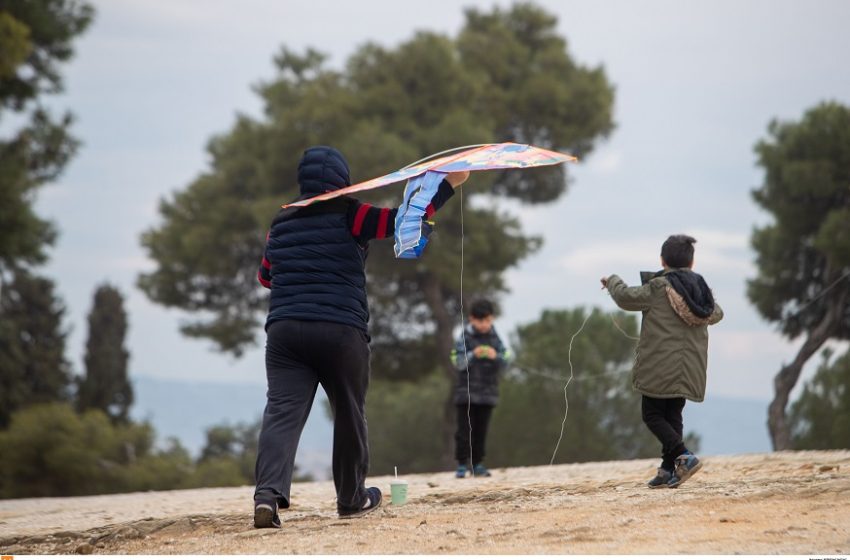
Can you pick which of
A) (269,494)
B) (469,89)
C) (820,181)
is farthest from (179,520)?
(469,89)

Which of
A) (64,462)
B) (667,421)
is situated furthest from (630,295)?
(64,462)

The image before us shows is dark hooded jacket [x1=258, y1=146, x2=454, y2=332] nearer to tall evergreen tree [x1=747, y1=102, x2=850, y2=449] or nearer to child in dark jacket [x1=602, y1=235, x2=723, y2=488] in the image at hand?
child in dark jacket [x1=602, y1=235, x2=723, y2=488]

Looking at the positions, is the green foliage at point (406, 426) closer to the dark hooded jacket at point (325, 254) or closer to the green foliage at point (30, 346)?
the green foliage at point (30, 346)

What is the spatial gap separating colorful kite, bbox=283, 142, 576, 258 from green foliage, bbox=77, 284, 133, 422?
102 ft

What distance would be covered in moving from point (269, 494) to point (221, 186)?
2454 cm

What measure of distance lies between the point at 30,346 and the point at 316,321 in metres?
32.2

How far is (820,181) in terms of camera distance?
66.0 feet

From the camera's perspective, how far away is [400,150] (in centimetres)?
2514

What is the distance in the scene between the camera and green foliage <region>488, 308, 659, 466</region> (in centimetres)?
2469

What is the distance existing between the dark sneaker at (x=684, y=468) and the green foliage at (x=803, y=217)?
40.1ft

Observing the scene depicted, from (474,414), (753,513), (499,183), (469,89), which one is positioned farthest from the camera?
(499,183)

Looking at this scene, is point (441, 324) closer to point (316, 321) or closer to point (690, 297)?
point (690, 297)

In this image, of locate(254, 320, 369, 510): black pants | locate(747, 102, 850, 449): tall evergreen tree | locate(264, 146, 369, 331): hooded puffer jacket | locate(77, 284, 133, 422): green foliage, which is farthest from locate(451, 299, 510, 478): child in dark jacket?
locate(77, 284, 133, 422): green foliage

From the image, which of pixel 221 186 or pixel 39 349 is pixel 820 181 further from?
pixel 39 349
